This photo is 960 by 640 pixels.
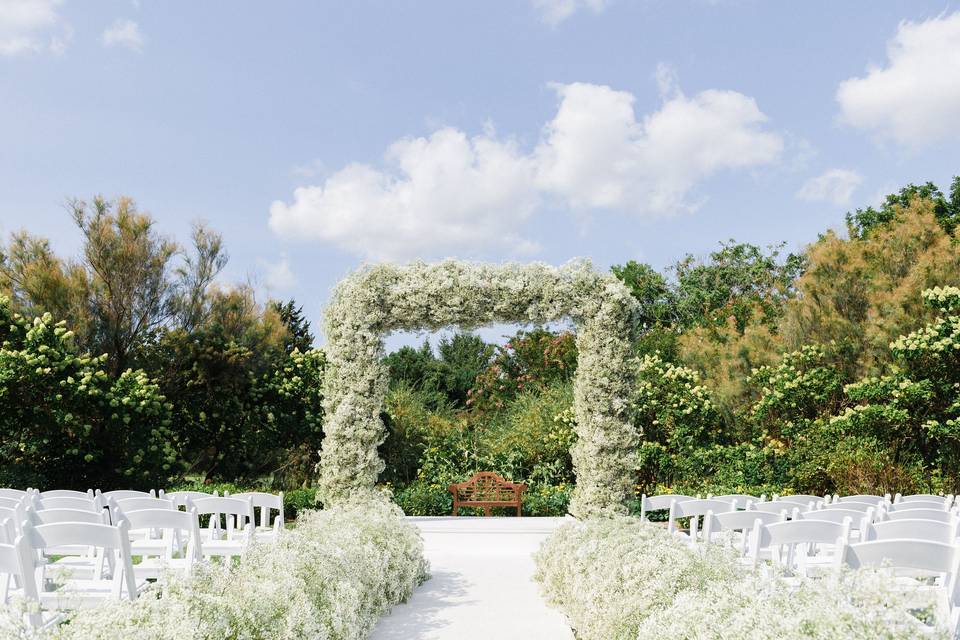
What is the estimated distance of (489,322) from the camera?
10.1m

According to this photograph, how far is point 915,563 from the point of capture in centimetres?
329

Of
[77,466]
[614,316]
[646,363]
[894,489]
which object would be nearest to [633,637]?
[614,316]

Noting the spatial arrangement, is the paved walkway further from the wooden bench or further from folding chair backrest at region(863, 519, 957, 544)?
folding chair backrest at region(863, 519, 957, 544)

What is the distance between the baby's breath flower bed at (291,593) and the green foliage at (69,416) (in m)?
7.91

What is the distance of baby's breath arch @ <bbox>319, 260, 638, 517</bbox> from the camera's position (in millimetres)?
9938

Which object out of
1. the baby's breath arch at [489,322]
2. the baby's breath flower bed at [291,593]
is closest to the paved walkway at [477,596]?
the baby's breath flower bed at [291,593]

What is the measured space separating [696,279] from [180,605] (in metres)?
27.4

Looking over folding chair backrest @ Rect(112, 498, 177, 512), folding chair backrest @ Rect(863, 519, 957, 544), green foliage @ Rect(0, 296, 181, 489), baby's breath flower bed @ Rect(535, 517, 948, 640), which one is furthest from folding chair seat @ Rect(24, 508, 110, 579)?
green foliage @ Rect(0, 296, 181, 489)

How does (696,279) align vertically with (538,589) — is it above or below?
above

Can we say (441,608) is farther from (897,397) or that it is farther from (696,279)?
(696,279)

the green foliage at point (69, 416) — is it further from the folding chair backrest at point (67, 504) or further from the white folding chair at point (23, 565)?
the white folding chair at point (23, 565)

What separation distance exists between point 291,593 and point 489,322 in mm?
6633

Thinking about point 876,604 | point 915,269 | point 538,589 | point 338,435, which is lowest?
point 538,589

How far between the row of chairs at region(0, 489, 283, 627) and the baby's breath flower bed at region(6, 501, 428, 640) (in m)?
0.22
